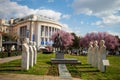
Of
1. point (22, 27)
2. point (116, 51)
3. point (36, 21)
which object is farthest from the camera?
point (22, 27)

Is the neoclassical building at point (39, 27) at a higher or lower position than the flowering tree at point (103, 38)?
higher

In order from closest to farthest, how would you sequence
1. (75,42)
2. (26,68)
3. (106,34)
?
(26,68), (106,34), (75,42)

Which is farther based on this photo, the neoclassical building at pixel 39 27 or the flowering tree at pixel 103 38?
the neoclassical building at pixel 39 27

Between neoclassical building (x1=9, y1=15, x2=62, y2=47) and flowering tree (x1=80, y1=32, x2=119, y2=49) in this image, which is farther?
neoclassical building (x1=9, y1=15, x2=62, y2=47)

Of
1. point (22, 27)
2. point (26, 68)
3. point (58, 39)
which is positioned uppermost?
point (22, 27)

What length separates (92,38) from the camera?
84.9 m

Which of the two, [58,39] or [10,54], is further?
[10,54]

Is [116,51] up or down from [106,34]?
down

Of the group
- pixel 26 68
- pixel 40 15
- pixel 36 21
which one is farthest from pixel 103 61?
pixel 40 15

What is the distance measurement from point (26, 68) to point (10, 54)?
26.0 metres

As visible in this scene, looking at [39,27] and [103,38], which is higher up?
[39,27]

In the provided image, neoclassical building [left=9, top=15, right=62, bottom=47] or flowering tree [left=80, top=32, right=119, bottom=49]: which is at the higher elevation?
neoclassical building [left=9, top=15, right=62, bottom=47]

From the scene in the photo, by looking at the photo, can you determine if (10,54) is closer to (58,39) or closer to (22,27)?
(58,39)

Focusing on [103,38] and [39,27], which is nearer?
[103,38]
